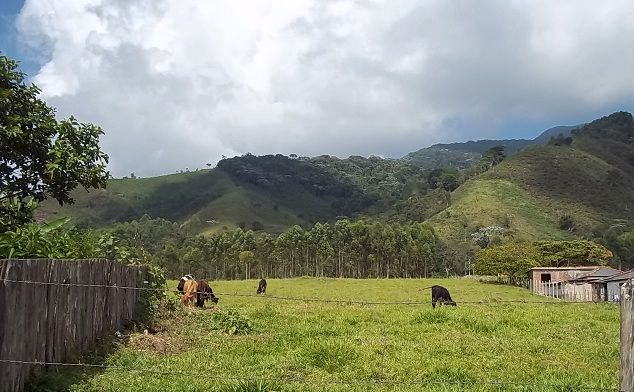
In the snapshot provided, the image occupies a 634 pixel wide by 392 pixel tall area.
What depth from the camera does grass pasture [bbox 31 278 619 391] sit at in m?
8.30

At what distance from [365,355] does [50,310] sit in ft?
17.9

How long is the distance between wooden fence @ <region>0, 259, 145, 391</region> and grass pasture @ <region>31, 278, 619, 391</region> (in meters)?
0.49

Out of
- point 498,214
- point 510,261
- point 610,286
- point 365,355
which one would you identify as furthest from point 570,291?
point 498,214

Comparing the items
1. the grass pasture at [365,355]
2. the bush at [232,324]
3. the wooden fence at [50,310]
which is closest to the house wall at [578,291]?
the grass pasture at [365,355]

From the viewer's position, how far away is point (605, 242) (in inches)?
4291

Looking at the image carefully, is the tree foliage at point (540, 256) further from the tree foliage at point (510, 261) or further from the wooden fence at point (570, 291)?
the wooden fence at point (570, 291)

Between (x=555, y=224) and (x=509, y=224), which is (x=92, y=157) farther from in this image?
(x=555, y=224)

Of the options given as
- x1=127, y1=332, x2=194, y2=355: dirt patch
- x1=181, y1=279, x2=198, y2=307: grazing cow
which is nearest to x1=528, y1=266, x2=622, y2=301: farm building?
x1=181, y1=279, x2=198, y2=307: grazing cow

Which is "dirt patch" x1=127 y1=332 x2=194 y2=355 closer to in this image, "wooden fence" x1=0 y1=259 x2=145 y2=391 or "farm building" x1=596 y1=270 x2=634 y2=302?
"wooden fence" x1=0 y1=259 x2=145 y2=391

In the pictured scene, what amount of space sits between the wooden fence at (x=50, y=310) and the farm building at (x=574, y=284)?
142 ft

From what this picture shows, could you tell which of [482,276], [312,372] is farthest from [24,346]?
[482,276]

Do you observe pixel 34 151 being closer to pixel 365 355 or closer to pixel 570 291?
pixel 365 355

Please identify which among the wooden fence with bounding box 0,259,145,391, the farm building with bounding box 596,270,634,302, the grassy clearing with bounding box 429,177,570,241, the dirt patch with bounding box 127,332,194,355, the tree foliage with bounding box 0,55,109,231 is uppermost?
the grassy clearing with bounding box 429,177,570,241

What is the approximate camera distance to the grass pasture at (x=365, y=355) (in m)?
8.30
